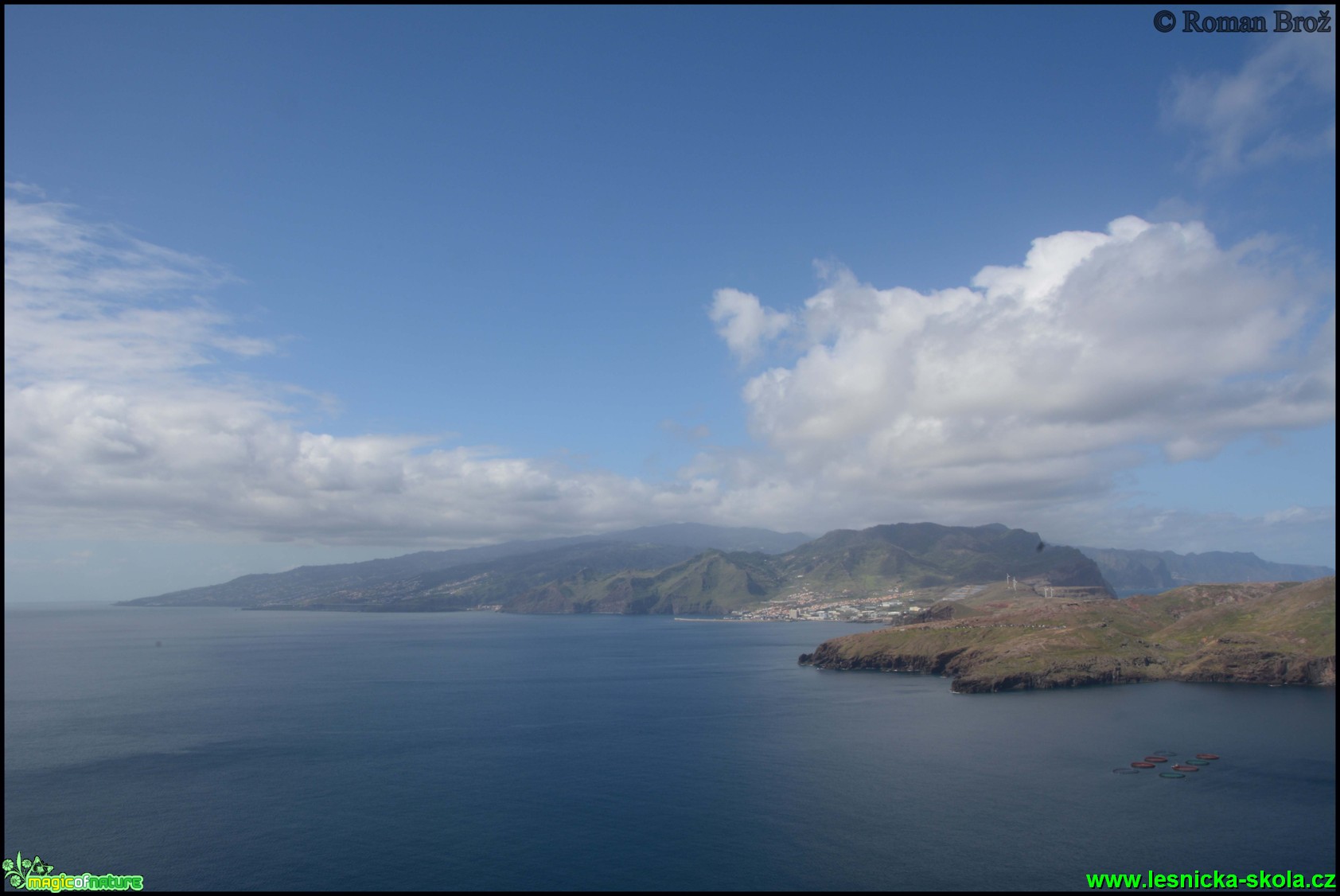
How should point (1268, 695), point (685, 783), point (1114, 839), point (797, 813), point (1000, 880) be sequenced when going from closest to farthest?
point (1000, 880), point (1114, 839), point (797, 813), point (685, 783), point (1268, 695)

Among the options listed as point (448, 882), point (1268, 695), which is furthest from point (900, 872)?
point (1268, 695)

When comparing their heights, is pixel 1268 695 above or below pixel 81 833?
below

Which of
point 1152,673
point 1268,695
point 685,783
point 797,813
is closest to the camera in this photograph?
point 797,813

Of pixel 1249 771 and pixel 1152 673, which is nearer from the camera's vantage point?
pixel 1249 771

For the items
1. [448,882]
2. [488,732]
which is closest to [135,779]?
[488,732]

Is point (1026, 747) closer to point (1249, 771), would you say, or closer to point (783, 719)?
point (1249, 771)

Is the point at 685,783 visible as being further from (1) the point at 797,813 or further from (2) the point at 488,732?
(2) the point at 488,732
